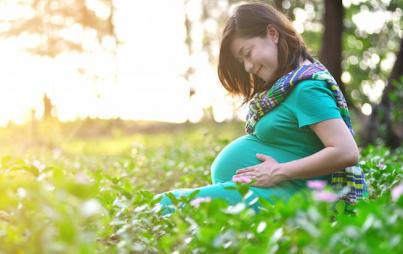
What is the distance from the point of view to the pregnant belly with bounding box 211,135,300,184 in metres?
3.40

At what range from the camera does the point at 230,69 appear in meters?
3.84

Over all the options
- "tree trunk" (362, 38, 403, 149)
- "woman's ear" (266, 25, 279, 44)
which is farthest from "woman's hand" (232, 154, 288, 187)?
A: "tree trunk" (362, 38, 403, 149)

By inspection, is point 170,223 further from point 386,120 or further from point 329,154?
point 386,120

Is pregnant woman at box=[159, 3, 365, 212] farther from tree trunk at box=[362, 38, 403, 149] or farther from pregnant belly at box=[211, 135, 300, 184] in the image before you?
tree trunk at box=[362, 38, 403, 149]

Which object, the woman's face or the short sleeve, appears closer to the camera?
the short sleeve

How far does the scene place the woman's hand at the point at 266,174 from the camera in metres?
3.18

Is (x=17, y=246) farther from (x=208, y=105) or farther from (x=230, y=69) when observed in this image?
(x=208, y=105)

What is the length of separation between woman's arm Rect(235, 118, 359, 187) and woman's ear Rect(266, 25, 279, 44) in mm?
586

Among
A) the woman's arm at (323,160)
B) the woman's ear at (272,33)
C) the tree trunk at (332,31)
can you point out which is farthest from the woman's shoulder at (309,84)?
the tree trunk at (332,31)

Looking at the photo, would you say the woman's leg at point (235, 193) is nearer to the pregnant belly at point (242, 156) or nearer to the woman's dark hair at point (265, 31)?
the pregnant belly at point (242, 156)

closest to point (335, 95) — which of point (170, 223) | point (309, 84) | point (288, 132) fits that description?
point (309, 84)

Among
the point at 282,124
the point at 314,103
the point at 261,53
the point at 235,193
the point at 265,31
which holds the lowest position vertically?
the point at 235,193

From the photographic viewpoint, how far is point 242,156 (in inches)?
138

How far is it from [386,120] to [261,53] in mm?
6032
